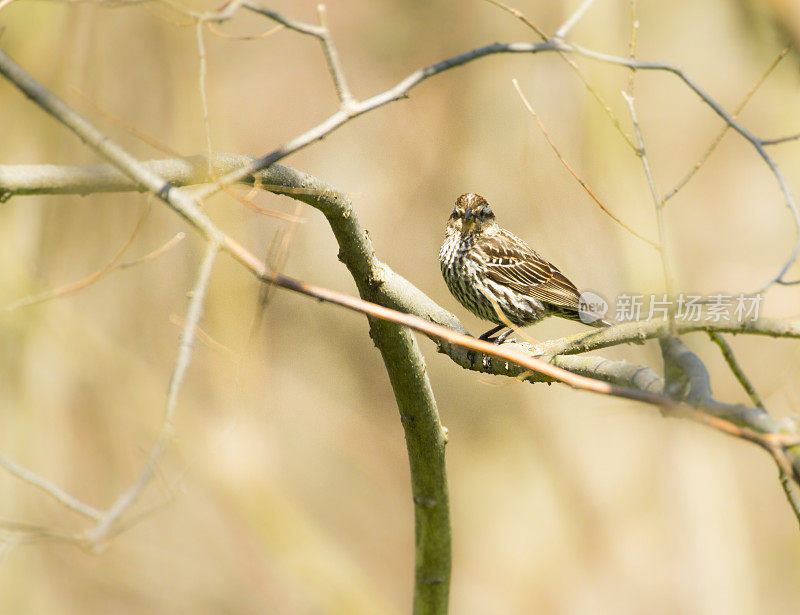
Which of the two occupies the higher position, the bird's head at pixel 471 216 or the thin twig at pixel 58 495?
the bird's head at pixel 471 216

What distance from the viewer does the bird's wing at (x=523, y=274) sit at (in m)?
4.80

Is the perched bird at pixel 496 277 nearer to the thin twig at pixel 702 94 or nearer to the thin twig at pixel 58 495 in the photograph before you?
the thin twig at pixel 702 94

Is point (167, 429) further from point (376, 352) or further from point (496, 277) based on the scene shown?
point (376, 352)

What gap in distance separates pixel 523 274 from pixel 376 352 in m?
4.74

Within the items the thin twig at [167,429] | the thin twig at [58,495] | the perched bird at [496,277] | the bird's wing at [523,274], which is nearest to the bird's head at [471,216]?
the perched bird at [496,277]

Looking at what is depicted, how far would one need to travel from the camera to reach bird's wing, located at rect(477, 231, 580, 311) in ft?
15.8

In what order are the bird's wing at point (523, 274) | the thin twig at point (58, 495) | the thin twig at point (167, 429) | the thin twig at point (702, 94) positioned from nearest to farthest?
the thin twig at point (167, 429) → the thin twig at point (58, 495) → the thin twig at point (702, 94) → the bird's wing at point (523, 274)

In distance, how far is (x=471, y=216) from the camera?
198 inches

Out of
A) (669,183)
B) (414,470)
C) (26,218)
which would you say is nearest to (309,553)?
(26,218)

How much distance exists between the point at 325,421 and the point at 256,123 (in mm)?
3771

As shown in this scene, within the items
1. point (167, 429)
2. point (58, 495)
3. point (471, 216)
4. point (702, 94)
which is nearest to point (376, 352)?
point (471, 216)

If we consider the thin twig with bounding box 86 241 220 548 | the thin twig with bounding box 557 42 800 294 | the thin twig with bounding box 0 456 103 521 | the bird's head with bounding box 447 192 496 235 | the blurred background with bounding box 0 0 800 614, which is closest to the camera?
the thin twig with bounding box 86 241 220 548

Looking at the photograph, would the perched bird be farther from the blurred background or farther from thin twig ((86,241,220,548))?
thin twig ((86,241,220,548))

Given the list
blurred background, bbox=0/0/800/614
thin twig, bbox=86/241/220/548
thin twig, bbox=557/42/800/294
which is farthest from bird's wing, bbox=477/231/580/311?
thin twig, bbox=86/241/220/548
